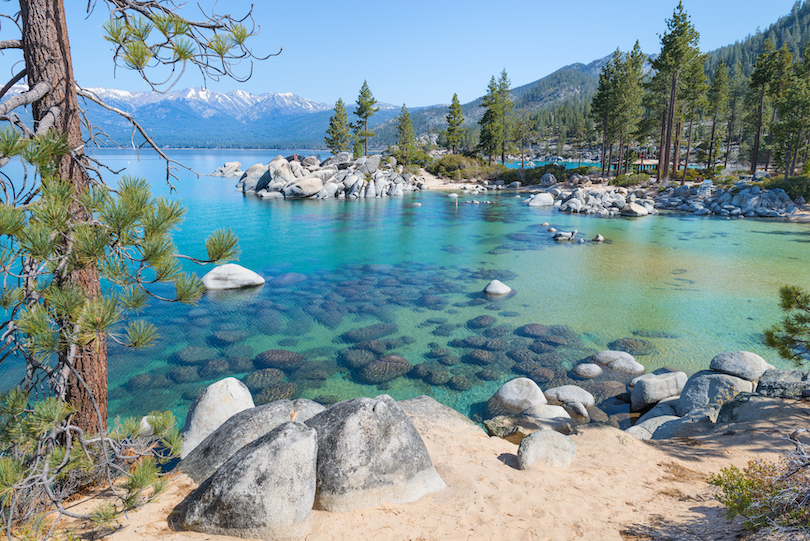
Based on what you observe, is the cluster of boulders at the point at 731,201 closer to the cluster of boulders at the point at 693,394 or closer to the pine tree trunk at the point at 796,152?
the pine tree trunk at the point at 796,152

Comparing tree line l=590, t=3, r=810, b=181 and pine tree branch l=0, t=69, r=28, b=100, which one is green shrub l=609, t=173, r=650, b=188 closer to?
tree line l=590, t=3, r=810, b=181

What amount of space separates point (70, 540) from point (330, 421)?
258 centimetres

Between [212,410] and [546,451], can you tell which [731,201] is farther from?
[212,410]

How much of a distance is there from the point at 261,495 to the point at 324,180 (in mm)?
51812

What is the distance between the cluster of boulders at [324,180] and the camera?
49.4 metres

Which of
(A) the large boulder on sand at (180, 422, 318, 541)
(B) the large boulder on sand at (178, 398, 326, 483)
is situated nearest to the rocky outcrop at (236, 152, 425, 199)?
(B) the large boulder on sand at (178, 398, 326, 483)

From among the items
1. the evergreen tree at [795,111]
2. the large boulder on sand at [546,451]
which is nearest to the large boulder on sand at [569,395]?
the large boulder on sand at [546,451]

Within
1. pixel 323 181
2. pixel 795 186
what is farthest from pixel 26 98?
pixel 323 181

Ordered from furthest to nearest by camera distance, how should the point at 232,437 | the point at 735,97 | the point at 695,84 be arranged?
the point at 735,97, the point at 695,84, the point at 232,437

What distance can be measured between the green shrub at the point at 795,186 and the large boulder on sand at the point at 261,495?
4659 cm

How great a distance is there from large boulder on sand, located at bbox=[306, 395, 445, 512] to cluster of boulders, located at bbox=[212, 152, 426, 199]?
46058mm

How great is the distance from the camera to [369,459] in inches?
196

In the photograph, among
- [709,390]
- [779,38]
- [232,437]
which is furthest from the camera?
[779,38]

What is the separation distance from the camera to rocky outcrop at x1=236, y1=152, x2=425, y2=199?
49406mm
